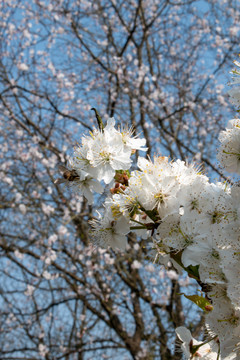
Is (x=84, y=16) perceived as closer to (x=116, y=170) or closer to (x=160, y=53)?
(x=160, y=53)

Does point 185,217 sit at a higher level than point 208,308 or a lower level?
higher

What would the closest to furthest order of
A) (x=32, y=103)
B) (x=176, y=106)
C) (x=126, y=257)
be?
1. (x=126, y=257)
2. (x=32, y=103)
3. (x=176, y=106)

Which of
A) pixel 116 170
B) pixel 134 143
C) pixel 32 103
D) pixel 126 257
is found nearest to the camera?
pixel 116 170

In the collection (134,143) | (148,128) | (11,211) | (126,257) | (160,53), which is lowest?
(134,143)

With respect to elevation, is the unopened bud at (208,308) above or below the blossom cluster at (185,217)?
below

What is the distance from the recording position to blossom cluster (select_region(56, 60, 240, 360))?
85cm

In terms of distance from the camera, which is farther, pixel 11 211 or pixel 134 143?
pixel 11 211

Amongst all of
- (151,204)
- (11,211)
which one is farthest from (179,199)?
(11,211)

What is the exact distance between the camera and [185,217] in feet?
3.03

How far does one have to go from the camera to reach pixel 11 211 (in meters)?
6.91

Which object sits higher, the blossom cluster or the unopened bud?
the blossom cluster

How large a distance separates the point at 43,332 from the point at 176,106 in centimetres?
496

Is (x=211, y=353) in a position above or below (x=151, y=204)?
below

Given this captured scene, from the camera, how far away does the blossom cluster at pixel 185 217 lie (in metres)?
0.85
